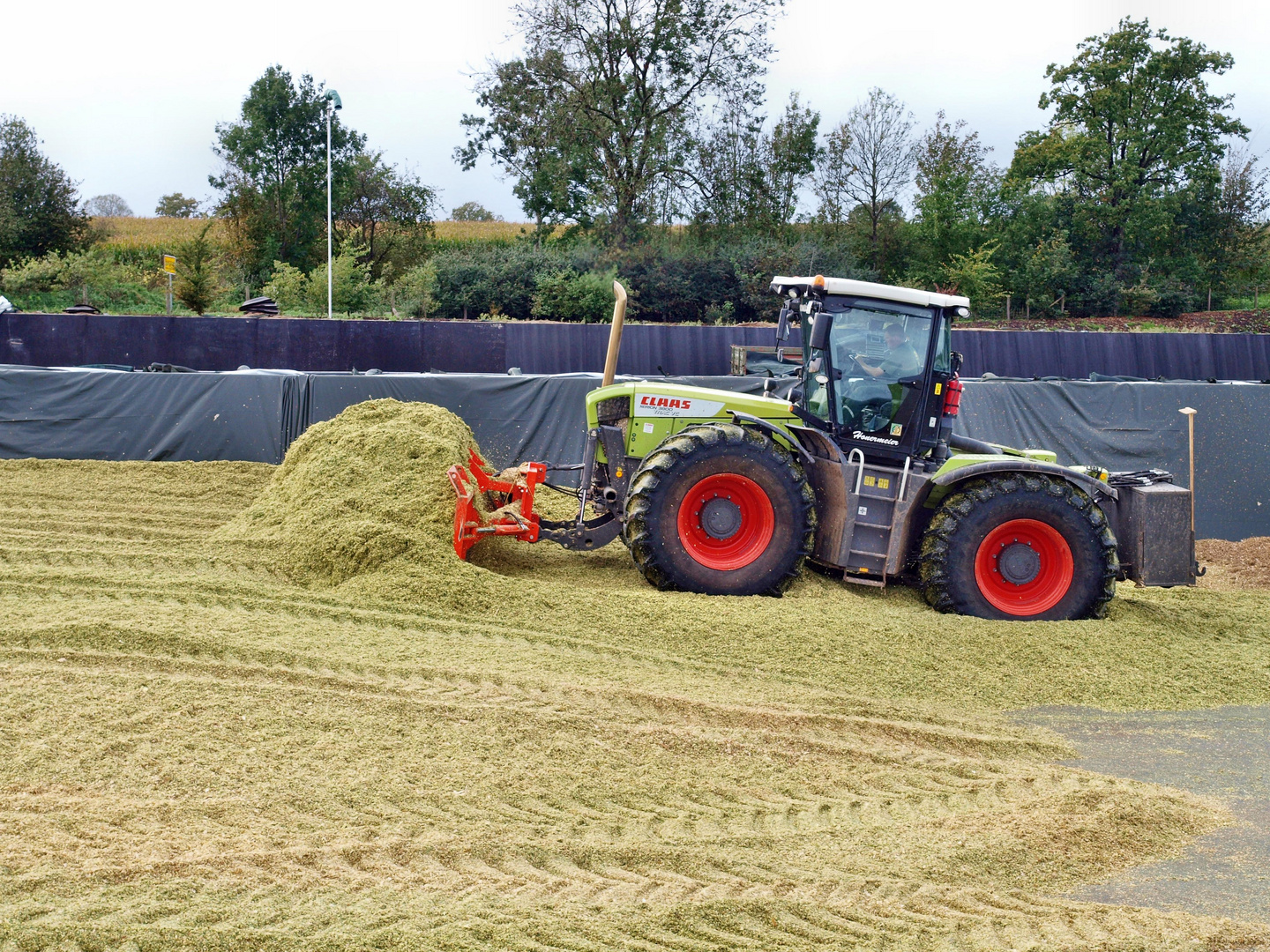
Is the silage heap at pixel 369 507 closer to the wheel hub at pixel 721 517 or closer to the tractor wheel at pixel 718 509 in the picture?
the tractor wheel at pixel 718 509

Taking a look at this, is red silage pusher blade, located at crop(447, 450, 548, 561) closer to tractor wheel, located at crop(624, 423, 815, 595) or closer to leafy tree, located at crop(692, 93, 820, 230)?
tractor wheel, located at crop(624, 423, 815, 595)

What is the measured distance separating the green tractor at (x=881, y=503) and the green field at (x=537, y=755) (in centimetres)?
36

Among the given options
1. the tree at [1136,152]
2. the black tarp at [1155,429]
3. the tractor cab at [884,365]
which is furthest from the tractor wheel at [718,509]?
the tree at [1136,152]

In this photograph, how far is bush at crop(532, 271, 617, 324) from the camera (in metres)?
26.0

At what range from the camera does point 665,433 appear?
8078mm

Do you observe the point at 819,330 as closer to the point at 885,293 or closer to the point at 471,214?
the point at 885,293

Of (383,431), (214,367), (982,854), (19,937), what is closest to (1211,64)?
(214,367)

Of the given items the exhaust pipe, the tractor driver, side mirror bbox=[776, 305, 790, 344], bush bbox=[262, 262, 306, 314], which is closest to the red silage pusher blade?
the exhaust pipe

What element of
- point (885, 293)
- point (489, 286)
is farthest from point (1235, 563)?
point (489, 286)

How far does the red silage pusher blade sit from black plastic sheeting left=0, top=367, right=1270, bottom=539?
3581mm

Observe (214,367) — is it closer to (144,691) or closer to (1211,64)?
(144,691)

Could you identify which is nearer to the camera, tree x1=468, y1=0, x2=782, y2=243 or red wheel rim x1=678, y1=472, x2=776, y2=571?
red wheel rim x1=678, y1=472, x2=776, y2=571

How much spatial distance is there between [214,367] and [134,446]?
5.70 metres

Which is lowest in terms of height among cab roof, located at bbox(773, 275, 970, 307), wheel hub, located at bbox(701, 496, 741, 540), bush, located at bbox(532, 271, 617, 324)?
wheel hub, located at bbox(701, 496, 741, 540)
